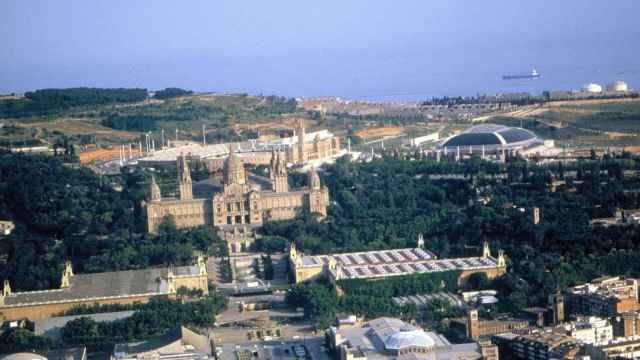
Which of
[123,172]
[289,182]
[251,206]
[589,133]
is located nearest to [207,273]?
[251,206]

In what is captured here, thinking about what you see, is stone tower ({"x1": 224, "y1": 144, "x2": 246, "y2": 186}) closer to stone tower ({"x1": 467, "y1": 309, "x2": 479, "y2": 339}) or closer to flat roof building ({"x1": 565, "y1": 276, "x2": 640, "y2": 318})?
flat roof building ({"x1": 565, "y1": 276, "x2": 640, "y2": 318})

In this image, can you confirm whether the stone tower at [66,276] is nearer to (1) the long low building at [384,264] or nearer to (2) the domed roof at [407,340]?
(1) the long low building at [384,264]

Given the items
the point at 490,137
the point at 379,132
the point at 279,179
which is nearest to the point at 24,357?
the point at 279,179

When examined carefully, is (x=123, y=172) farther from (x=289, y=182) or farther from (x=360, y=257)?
(x=360, y=257)

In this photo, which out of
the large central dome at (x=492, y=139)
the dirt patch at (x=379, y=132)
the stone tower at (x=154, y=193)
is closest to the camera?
the stone tower at (x=154, y=193)

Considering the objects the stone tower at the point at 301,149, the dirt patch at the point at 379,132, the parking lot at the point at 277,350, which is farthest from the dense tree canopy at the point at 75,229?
the dirt patch at the point at 379,132

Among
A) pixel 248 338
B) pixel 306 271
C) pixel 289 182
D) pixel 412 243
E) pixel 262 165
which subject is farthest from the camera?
pixel 262 165

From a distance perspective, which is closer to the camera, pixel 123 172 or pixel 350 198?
pixel 350 198

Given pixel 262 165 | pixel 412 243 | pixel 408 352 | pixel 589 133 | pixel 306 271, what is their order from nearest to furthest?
pixel 408 352
pixel 306 271
pixel 412 243
pixel 262 165
pixel 589 133
